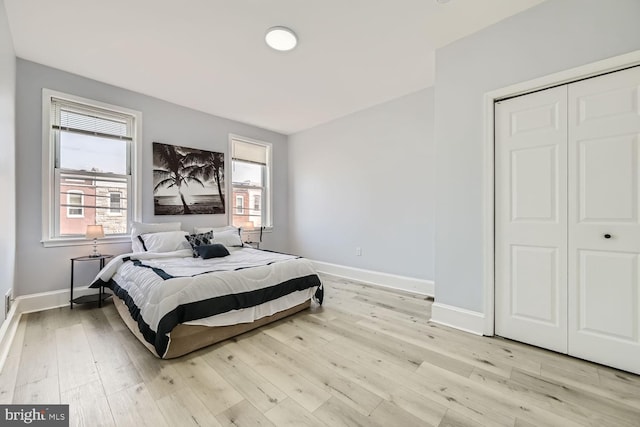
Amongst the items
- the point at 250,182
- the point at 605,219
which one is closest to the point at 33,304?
the point at 250,182

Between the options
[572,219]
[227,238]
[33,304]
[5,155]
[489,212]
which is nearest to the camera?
[572,219]

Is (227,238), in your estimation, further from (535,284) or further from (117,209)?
(535,284)

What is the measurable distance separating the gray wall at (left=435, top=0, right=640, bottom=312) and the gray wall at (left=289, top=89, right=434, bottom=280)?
35.3 inches

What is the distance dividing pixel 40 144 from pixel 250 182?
2.79 metres

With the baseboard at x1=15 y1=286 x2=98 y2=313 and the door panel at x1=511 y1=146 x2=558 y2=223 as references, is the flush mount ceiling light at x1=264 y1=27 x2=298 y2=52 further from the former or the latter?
the baseboard at x1=15 y1=286 x2=98 y2=313

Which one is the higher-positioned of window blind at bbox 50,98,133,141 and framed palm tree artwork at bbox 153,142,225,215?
window blind at bbox 50,98,133,141

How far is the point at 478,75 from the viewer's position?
241cm

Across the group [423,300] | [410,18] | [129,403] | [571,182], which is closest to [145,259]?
[129,403]

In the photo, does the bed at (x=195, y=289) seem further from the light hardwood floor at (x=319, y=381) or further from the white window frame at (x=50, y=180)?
the white window frame at (x=50, y=180)

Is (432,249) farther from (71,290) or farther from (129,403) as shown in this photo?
(71,290)

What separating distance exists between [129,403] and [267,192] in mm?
4088

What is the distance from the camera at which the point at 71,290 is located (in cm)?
301

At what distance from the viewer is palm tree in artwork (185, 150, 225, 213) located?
418 centimetres

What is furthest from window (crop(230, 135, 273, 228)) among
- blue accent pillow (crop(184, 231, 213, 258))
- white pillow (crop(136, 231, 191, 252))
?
white pillow (crop(136, 231, 191, 252))
